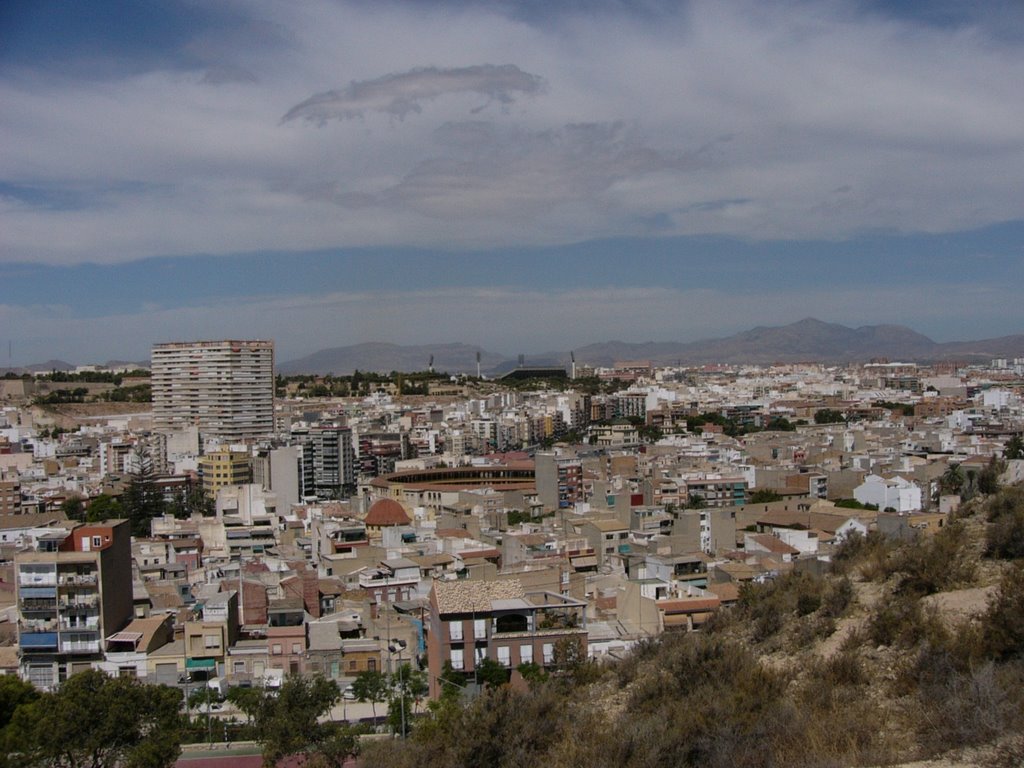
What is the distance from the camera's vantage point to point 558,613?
10.0 metres

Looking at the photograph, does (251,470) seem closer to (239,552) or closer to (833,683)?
(239,552)

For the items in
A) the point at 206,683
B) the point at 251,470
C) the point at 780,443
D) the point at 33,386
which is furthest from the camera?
the point at 33,386

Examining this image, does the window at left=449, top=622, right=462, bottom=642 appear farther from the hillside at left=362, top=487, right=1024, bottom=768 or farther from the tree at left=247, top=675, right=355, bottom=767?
the hillside at left=362, top=487, right=1024, bottom=768

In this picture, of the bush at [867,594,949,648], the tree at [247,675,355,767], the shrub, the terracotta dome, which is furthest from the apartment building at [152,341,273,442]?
the bush at [867,594,949,648]

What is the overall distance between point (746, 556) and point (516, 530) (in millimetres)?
4146

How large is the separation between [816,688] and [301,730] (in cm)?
404

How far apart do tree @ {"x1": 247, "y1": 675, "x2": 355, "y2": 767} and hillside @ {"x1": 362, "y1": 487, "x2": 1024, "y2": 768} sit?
119 centimetres

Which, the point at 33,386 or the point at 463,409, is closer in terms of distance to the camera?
the point at 463,409

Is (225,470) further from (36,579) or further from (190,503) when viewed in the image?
(36,579)

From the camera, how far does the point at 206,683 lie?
35.7ft

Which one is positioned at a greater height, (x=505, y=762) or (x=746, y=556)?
(x=505, y=762)

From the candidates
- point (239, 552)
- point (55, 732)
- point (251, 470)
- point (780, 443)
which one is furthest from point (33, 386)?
point (55, 732)

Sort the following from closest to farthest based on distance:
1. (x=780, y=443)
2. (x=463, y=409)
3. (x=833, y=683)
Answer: (x=833, y=683) → (x=780, y=443) → (x=463, y=409)

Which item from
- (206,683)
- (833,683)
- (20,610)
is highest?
(833,683)
